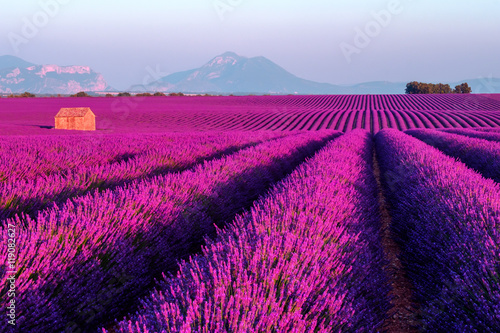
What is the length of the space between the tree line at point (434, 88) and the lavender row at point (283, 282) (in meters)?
71.6

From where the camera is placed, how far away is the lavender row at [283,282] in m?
1.36

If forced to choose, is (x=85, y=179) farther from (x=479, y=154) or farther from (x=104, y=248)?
(x=479, y=154)

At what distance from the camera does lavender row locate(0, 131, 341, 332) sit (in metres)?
1.94

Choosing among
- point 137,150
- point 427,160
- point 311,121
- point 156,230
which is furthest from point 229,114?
point 156,230

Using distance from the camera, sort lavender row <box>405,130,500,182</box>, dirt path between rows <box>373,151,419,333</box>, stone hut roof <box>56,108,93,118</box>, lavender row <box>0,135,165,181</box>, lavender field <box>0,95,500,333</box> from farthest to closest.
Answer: stone hut roof <box>56,108,93,118</box> → lavender row <box>405,130,500,182</box> → lavender row <box>0,135,165,181</box> → dirt path between rows <box>373,151,419,333</box> → lavender field <box>0,95,500,333</box>

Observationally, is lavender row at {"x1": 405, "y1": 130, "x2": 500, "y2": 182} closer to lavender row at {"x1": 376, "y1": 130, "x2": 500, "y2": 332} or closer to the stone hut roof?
lavender row at {"x1": 376, "y1": 130, "x2": 500, "y2": 332}

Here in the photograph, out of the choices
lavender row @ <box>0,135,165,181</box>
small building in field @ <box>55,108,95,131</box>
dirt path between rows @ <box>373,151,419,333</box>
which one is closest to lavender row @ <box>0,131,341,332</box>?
dirt path between rows @ <box>373,151,419,333</box>

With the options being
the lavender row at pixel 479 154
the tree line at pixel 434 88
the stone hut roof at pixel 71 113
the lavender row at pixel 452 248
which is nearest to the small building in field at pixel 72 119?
the stone hut roof at pixel 71 113

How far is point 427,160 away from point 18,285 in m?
5.35

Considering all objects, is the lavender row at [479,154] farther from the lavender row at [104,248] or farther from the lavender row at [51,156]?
the lavender row at [51,156]

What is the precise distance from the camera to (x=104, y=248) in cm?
245

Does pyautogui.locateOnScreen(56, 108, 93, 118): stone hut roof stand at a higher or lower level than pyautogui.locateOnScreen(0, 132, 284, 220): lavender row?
higher

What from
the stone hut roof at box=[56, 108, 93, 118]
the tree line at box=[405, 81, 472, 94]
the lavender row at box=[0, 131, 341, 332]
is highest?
the tree line at box=[405, 81, 472, 94]

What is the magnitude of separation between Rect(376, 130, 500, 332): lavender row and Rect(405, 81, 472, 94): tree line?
69.4m
